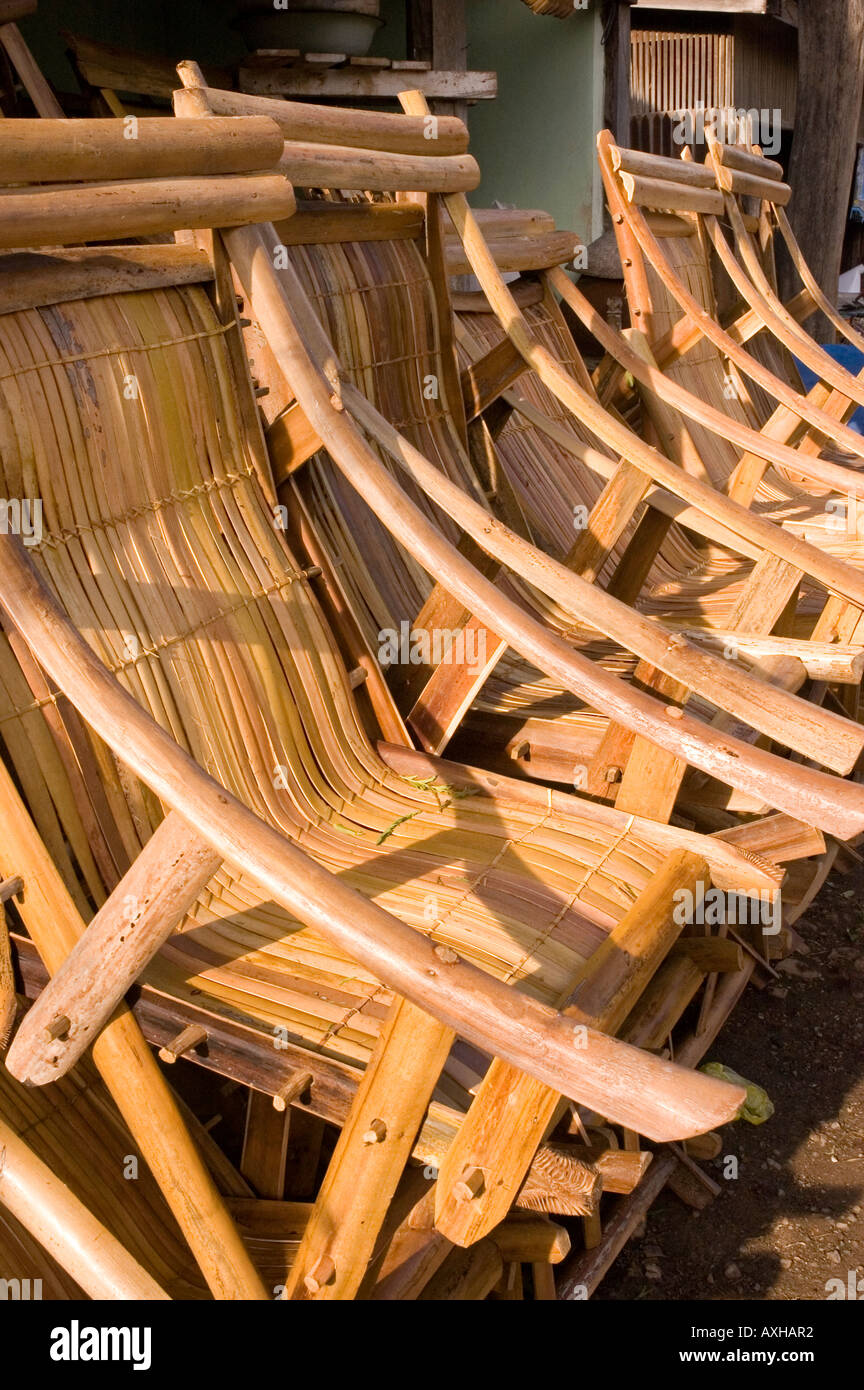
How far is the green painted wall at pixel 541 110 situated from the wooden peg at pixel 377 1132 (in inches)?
232

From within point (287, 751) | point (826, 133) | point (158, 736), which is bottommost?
point (287, 751)

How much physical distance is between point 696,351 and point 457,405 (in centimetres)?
216

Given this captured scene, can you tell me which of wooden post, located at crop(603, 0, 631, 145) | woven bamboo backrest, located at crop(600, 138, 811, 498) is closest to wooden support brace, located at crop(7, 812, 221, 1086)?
woven bamboo backrest, located at crop(600, 138, 811, 498)

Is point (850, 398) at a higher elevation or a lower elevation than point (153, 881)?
higher

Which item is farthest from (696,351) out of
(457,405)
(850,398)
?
(457,405)

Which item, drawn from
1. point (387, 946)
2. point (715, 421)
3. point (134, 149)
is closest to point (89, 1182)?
point (387, 946)

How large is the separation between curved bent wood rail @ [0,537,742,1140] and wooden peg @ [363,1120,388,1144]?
9.4 inches

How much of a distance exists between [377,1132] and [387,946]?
29 cm

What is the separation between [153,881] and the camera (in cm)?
159

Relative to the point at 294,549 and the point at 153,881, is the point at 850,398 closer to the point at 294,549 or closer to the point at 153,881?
the point at 294,549

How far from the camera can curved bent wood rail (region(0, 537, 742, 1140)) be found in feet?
4.19

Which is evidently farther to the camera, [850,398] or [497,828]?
[850,398]

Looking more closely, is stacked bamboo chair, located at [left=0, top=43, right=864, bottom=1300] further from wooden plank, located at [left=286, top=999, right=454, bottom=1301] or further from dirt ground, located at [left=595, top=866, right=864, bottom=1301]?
dirt ground, located at [left=595, top=866, right=864, bottom=1301]

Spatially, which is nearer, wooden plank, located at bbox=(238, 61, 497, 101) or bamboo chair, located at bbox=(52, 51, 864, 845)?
bamboo chair, located at bbox=(52, 51, 864, 845)
